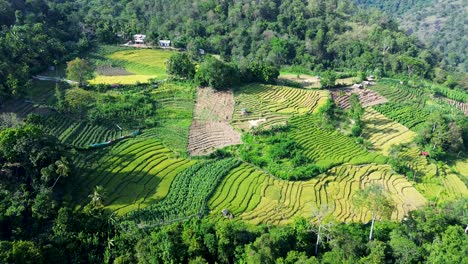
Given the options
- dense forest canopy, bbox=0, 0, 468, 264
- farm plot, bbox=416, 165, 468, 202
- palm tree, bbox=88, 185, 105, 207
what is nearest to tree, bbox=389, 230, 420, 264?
dense forest canopy, bbox=0, 0, 468, 264

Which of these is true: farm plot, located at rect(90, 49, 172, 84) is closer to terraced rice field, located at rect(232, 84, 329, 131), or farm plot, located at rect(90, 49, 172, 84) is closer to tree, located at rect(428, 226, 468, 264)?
terraced rice field, located at rect(232, 84, 329, 131)

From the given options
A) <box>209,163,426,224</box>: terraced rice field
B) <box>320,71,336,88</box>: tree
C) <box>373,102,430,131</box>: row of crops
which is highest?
<box>320,71,336,88</box>: tree

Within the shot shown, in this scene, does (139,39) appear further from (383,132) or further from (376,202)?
(376,202)

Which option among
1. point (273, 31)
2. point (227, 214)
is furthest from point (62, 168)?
point (273, 31)

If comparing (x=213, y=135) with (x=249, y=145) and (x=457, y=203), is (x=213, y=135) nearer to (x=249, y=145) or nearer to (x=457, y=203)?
(x=249, y=145)

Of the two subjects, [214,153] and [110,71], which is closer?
[214,153]

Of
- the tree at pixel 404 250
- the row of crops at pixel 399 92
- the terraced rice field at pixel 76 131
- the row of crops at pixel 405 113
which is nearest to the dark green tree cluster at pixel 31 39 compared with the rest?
the terraced rice field at pixel 76 131

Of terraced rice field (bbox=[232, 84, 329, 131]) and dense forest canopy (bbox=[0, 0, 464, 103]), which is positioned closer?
terraced rice field (bbox=[232, 84, 329, 131])
